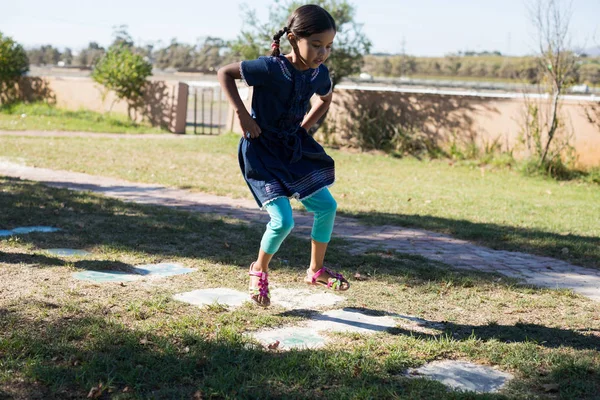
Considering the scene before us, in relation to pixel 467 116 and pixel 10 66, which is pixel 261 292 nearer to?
pixel 467 116

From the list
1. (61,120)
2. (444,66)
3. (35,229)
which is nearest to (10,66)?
(61,120)

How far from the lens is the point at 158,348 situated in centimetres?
333

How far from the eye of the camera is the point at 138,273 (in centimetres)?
481

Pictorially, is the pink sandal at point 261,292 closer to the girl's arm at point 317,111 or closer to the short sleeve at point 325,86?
the girl's arm at point 317,111

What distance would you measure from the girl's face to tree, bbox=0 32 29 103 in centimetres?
2247

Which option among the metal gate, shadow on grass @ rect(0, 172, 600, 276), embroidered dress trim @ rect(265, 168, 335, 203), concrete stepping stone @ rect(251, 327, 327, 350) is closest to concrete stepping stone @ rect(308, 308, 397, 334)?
concrete stepping stone @ rect(251, 327, 327, 350)

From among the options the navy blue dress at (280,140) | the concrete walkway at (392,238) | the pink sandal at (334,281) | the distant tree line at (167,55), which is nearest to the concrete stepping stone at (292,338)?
the pink sandal at (334,281)

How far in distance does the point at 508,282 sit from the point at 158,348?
9.08ft

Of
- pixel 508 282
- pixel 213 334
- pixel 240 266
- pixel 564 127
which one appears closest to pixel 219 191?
pixel 240 266

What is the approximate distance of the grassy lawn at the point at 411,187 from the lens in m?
7.17

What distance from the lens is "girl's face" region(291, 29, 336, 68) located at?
3812mm

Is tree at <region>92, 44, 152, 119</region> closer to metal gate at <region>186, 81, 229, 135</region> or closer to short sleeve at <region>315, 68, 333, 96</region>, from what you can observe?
metal gate at <region>186, 81, 229, 135</region>

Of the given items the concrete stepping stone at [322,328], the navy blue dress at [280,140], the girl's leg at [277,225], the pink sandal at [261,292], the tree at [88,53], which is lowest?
the concrete stepping stone at [322,328]

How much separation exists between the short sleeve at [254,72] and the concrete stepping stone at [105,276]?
1.60m
